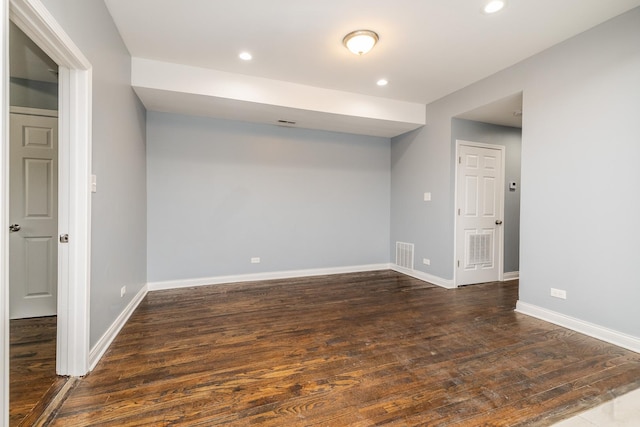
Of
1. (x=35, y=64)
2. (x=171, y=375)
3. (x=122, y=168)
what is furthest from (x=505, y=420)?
(x=35, y=64)

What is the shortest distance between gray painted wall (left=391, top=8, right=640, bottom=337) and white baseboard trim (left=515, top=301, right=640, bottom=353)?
0.05m

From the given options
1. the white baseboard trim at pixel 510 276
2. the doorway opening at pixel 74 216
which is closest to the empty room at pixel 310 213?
the doorway opening at pixel 74 216

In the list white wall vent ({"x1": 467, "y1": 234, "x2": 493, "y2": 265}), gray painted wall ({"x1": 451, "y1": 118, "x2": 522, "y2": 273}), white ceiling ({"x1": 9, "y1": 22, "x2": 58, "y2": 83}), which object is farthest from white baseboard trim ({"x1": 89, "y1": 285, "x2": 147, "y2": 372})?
gray painted wall ({"x1": 451, "y1": 118, "x2": 522, "y2": 273})

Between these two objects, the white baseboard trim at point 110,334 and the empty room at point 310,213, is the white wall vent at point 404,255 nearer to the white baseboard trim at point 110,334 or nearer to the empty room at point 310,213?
the empty room at point 310,213

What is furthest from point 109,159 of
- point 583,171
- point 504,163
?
point 504,163

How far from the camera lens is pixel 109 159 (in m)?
2.47

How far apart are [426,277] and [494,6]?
3.54 m

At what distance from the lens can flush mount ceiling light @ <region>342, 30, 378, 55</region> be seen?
8.70 ft

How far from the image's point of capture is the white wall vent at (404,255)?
4949mm

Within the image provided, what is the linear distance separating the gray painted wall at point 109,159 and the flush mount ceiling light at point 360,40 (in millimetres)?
2051

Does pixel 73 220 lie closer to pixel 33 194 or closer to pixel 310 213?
pixel 33 194

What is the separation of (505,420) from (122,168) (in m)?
3.62

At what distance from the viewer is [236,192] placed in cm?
445

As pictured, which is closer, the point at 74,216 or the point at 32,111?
the point at 74,216
